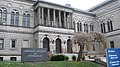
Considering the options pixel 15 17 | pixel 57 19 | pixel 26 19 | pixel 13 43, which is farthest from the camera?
pixel 57 19

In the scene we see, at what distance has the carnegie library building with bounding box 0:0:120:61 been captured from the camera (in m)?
29.6

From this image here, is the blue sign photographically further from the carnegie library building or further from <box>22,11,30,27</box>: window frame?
<box>22,11,30,27</box>: window frame

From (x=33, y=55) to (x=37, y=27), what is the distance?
598 inches

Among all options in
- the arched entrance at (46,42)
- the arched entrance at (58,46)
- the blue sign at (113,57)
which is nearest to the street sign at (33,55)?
the blue sign at (113,57)

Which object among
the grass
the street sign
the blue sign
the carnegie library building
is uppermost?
the carnegie library building

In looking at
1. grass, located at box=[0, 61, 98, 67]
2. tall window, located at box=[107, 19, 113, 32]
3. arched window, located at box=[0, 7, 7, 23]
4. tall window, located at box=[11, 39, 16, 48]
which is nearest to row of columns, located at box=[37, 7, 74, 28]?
tall window, located at box=[11, 39, 16, 48]

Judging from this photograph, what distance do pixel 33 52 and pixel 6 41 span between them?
15132mm

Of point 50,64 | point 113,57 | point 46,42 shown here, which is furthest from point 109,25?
point 113,57

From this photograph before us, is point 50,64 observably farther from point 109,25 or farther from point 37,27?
point 109,25

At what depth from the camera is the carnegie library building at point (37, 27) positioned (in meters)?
29.6

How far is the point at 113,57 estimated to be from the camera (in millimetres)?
6953

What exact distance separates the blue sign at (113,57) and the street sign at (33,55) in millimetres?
10285

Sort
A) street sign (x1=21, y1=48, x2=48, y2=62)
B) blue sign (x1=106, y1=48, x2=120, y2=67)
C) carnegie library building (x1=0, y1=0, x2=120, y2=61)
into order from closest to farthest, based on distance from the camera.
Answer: blue sign (x1=106, y1=48, x2=120, y2=67) → street sign (x1=21, y1=48, x2=48, y2=62) → carnegie library building (x1=0, y1=0, x2=120, y2=61)

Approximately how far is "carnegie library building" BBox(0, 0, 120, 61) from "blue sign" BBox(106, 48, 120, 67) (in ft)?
76.0
